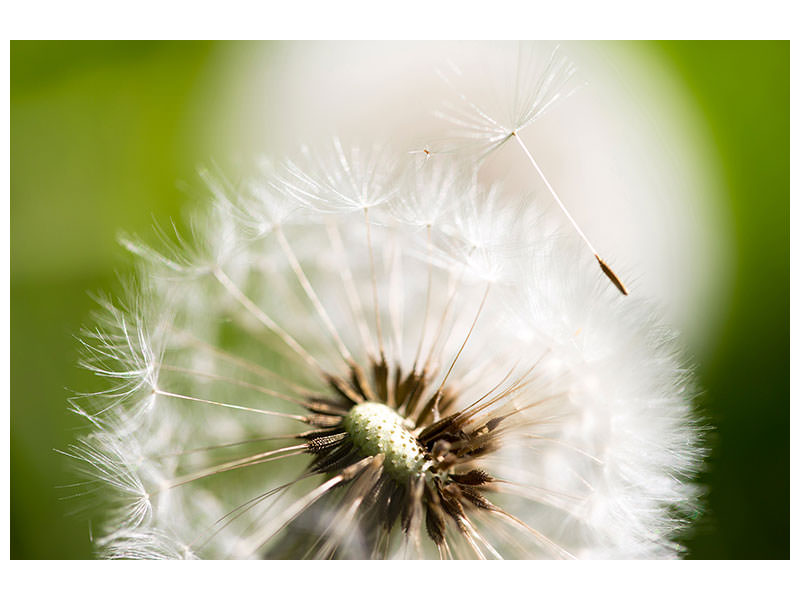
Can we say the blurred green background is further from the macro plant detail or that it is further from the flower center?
the flower center

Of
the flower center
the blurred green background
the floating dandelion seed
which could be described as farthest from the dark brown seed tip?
the blurred green background

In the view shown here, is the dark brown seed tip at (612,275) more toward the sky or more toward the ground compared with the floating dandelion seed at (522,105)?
more toward the ground

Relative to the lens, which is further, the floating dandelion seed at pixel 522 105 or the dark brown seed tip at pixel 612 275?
the floating dandelion seed at pixel 522 105

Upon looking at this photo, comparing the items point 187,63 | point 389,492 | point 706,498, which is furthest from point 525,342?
point 187,63

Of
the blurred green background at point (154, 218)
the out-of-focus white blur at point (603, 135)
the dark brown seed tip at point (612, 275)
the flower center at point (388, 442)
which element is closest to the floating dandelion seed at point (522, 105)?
the dark brown seed tip at point (612, 275)

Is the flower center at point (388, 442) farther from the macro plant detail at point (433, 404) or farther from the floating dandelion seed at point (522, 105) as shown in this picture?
the floating dandelion seed at point (522, 105)

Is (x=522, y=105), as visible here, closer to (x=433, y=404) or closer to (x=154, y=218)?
(x=433, y=404)
